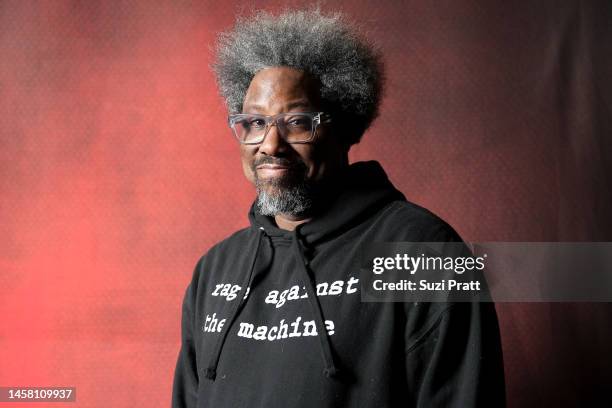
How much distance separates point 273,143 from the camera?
3.79ft

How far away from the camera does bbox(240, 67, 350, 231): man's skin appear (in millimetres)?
1169

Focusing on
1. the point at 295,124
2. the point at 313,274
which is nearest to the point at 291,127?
the point at 295,124

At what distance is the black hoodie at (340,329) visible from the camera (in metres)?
1.02

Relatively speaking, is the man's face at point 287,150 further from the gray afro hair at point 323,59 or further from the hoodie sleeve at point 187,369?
the hoodie sleeve at point 187,369

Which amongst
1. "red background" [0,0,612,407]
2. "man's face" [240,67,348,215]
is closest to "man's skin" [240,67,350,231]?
"man's face" [240,67,348,215]

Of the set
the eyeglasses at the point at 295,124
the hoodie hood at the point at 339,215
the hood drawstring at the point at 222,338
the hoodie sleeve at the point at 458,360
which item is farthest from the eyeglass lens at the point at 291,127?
the hoodie sleeve at the point at 458,360

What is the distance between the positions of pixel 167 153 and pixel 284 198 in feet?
2.43

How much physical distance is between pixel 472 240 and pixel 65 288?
108 cm

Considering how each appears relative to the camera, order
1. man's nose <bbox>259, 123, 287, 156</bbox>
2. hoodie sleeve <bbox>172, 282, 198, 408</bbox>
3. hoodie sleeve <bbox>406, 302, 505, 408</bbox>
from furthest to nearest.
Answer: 1. hoodie sleeve <bbox>172, 282, 198, 408</bbox>
2. man's nose <bbox>259, 123, 287, 156</bbox>
3. hoodie sleeve <bbox>406, 302, 505, 408</bbox>

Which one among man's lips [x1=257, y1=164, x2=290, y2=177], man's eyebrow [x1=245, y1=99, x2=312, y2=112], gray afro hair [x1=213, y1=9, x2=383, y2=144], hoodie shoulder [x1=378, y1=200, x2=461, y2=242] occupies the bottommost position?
hoodie shoulder [x1=378, y1=200, x2=461, y2=242]

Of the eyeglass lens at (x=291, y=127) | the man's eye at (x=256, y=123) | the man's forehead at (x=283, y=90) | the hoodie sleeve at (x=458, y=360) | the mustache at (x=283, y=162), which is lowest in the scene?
the hoodie sleeve at (x=458, y=360)

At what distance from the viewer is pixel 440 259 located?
1072mm

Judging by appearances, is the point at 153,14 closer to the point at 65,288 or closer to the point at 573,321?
the point at 65,288

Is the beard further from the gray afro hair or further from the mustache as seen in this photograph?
the gray afro hair
